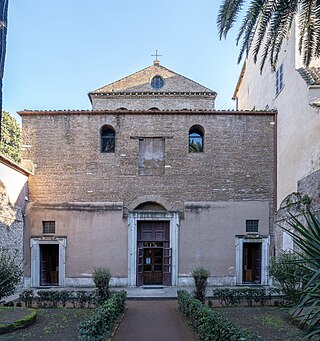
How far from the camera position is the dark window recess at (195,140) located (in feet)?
59.7

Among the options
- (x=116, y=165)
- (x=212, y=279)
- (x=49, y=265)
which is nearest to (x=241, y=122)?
(x=116, y=165)

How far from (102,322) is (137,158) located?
35.6ft

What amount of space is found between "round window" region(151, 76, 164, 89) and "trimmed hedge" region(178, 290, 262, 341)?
1657 cm

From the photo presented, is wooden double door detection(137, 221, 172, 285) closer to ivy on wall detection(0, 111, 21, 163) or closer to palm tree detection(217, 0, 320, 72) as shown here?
palm tree detection(217, 0, 320, 72)

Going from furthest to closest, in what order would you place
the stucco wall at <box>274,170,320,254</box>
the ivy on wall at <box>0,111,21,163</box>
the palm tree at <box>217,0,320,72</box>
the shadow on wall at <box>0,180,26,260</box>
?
the ivy on wall at <box>0,111,21,163</box>, the shadow on wall at <box>0,180,26,260</box>, the stucco wall at <box>274,170,320,254</box>, the palm tree at <box>217,0,320,72</box>

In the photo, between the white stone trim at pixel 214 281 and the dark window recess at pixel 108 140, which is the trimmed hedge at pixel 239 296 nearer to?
the white stone trim at pixel 214 281

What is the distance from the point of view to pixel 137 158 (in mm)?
17797

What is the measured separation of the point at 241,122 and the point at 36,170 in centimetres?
1063

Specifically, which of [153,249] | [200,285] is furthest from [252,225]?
[200,285]

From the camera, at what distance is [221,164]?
695 inches

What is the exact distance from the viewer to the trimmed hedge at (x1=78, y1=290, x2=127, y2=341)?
6.41 metres

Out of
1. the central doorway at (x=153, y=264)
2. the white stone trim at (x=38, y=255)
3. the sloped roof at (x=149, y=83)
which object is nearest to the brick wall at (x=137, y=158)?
the white stone trim at (x=38, y=255)

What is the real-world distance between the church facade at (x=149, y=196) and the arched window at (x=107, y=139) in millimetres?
56

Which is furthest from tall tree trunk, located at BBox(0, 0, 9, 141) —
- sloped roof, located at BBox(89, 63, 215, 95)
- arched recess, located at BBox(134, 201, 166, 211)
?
sloped roof, located at BBox(89, 63, 215, 95)
